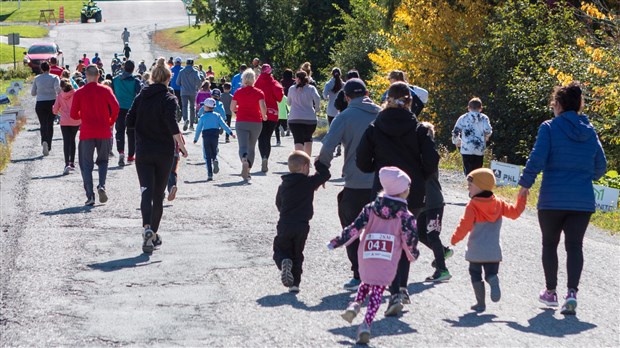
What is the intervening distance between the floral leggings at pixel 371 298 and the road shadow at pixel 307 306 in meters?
0.91

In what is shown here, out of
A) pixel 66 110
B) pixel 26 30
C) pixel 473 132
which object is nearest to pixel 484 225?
pixel 473 132

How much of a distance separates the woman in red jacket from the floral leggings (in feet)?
39.0

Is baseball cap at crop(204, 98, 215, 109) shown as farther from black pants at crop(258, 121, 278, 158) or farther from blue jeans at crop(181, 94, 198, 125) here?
blue jeans at crop(181, 94, 198, 125)

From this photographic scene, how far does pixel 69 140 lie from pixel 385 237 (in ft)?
40.4

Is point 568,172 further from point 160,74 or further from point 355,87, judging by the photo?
point 160,74

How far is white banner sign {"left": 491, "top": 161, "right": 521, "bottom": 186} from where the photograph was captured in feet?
60.2

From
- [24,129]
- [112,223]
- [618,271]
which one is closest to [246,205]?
[112,223]

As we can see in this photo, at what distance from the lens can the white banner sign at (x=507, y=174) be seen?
1836 cm

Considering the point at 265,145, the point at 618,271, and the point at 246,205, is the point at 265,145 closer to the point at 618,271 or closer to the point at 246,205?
the point at 246,205

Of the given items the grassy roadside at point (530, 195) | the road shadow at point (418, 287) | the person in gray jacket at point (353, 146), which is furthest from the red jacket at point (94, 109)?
the road shadow at point (418, 287)

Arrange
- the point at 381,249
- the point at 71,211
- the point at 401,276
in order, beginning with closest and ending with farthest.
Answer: the point at 381,249 < the point at 401,276 < the point at 71,211

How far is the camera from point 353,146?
31.9 feet

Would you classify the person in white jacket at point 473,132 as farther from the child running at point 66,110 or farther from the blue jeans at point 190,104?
the blue jeans at point 190,104

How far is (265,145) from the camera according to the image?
65.9 ft
